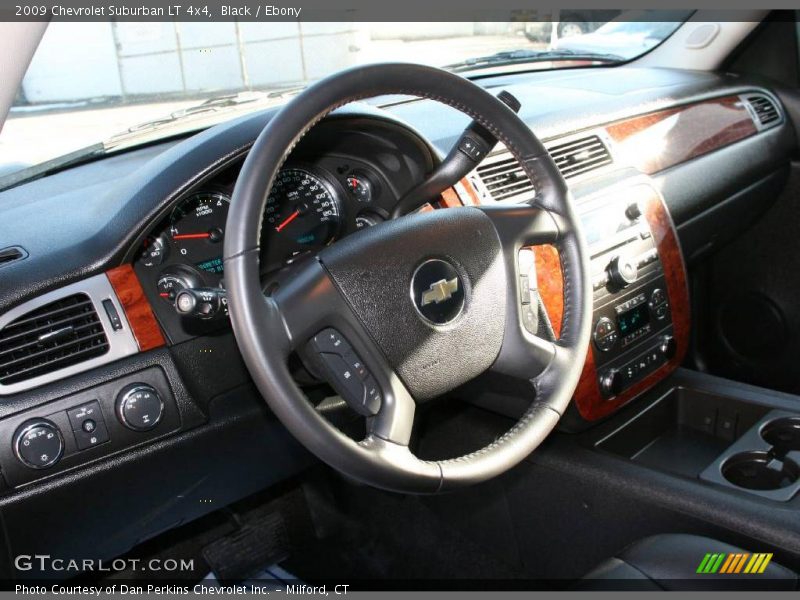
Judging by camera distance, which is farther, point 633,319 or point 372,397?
point 633,319

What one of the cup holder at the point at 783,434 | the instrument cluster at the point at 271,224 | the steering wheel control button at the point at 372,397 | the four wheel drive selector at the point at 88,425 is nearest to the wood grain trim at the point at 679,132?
the cup holder at the point at 783,434

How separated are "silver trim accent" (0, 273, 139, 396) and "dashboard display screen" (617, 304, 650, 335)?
1123 millimetres

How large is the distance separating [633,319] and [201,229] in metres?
1.08

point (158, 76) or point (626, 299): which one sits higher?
point (158, 76)

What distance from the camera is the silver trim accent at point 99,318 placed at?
54.9 inches

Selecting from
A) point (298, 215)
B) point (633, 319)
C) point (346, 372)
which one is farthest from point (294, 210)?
point (633, 319)

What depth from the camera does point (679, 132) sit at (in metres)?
2.47

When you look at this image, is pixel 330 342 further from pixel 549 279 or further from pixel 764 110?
pixel 764 110

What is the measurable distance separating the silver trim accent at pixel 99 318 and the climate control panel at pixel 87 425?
1.9 inches

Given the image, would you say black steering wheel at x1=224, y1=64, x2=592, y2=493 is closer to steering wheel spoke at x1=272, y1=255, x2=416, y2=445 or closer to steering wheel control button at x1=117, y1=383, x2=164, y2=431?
steering wheel spoke at x1=272, y1=255, x2=416, y2=445

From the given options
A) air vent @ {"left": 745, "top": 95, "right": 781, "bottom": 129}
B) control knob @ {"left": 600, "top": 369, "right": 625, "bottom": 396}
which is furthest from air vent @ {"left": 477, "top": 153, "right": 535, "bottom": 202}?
air vent @ {"left": 745, "top": 95, "right": 781, "bottom": 129}

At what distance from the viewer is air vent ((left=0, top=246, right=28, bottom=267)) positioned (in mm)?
1439

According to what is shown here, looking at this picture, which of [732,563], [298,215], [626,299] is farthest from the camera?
[626,299]

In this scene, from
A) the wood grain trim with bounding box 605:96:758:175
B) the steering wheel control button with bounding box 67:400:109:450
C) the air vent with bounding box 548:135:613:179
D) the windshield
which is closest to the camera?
the steering wheel control button with bounding box 67:400:109:450
